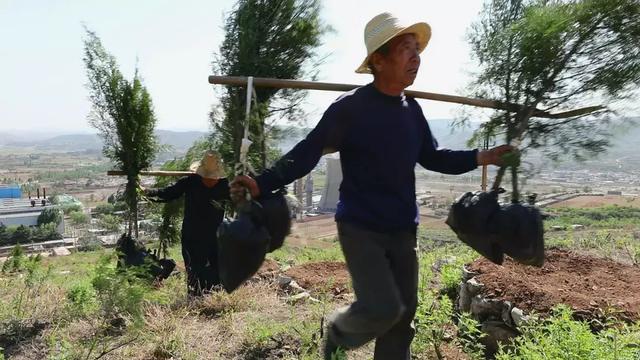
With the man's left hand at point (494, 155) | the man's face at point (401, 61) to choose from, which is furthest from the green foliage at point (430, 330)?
the man's face at point (401, 61)

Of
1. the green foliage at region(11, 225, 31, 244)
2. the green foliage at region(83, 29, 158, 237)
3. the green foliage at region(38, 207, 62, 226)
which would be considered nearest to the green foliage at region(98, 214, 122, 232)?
the green foliage at region(83, 29, 158, 237)

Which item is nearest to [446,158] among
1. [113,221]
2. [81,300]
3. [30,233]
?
[81,300]

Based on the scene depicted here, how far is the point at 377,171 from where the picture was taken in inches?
103

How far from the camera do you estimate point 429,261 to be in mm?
6555

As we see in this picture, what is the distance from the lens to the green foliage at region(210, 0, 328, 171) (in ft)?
12.4

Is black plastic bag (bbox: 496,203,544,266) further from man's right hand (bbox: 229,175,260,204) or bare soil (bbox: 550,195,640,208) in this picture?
bare soil (bbox: 550,195,640,208)

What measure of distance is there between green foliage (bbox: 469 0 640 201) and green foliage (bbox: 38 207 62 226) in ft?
129

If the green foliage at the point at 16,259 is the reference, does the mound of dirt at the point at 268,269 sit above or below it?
below

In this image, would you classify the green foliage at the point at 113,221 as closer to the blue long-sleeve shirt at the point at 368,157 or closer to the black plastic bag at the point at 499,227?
the blue long-sleeve shirt at the point at 368,157

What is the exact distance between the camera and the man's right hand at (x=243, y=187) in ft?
9.05

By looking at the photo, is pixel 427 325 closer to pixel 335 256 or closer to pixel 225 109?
pixel 225 109

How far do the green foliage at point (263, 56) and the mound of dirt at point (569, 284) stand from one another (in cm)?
230

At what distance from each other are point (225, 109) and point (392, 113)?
190cm

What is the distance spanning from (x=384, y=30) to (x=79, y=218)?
39.7 m
